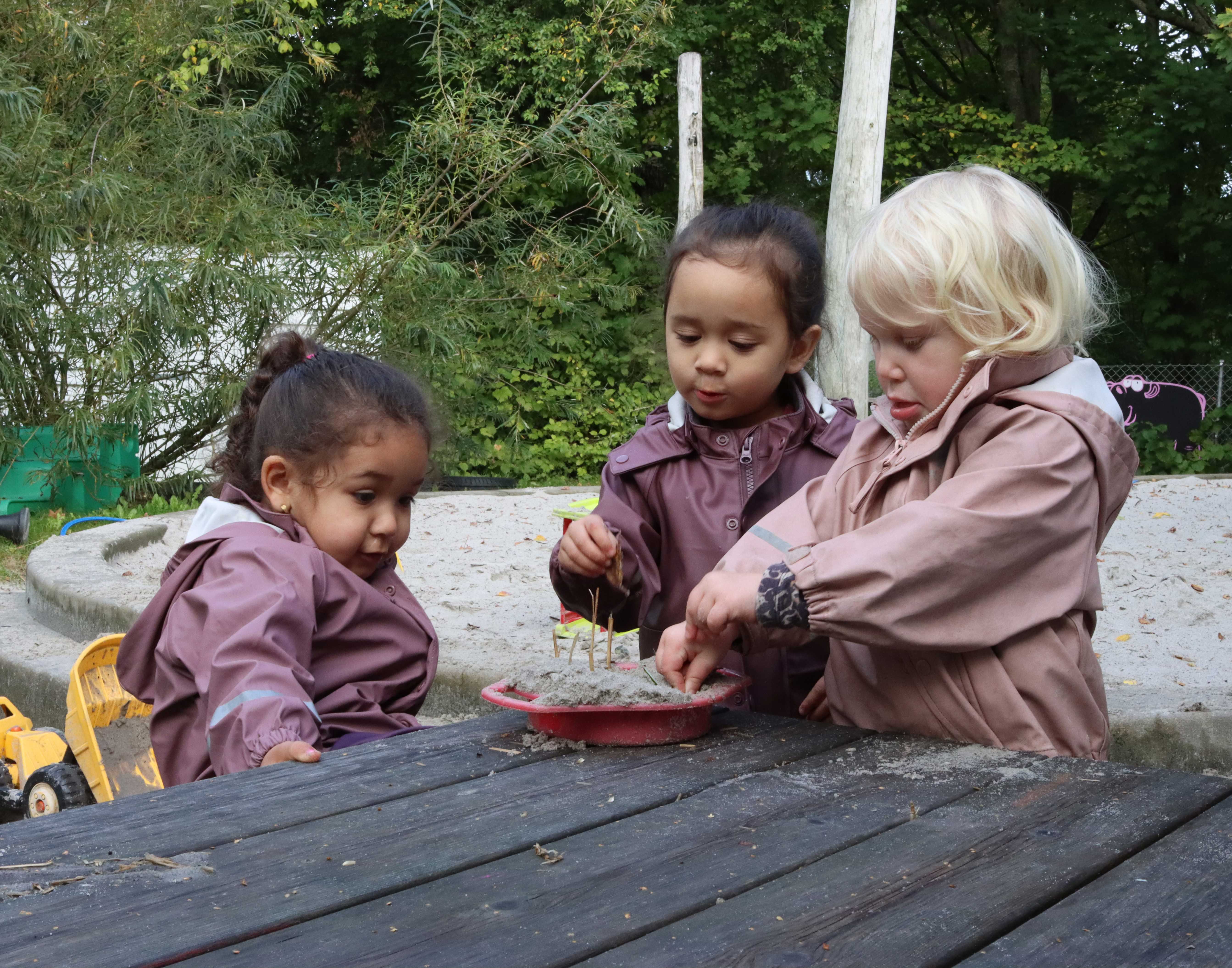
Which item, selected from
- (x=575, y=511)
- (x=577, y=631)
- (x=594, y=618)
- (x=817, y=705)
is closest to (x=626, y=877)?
(x=594, y=618)

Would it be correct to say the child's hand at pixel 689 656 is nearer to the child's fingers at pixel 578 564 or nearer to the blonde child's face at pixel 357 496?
the child's fingers at pixel 578 564

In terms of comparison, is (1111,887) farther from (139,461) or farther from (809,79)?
(809,79)

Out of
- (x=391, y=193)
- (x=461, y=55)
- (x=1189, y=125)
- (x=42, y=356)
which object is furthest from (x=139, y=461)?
(x=1189, y=125)

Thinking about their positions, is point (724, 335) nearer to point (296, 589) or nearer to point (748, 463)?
point (748, 463)

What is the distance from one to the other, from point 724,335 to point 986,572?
95cm

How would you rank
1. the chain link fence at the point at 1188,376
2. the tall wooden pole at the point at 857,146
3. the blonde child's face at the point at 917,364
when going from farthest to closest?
the chain link fence at the point at 1188,376, the tall wooden pole at the point at 857,146, the blonde child's face at the point at 917,364

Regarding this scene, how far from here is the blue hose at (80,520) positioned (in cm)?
747

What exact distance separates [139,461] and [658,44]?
25.6 ft

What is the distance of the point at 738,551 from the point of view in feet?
6.82

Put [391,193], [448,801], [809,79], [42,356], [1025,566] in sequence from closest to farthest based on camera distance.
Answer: [448,801]
[1025,566]
[42,356]
[391,193]
[809,79]

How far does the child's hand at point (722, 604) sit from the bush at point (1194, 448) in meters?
→ 13.2

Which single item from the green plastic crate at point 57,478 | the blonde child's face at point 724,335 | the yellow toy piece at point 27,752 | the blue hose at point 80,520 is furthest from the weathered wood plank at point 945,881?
the green plastic crate at point 57,478

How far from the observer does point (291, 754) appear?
179cm

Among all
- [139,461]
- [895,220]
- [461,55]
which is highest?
[461,55]
